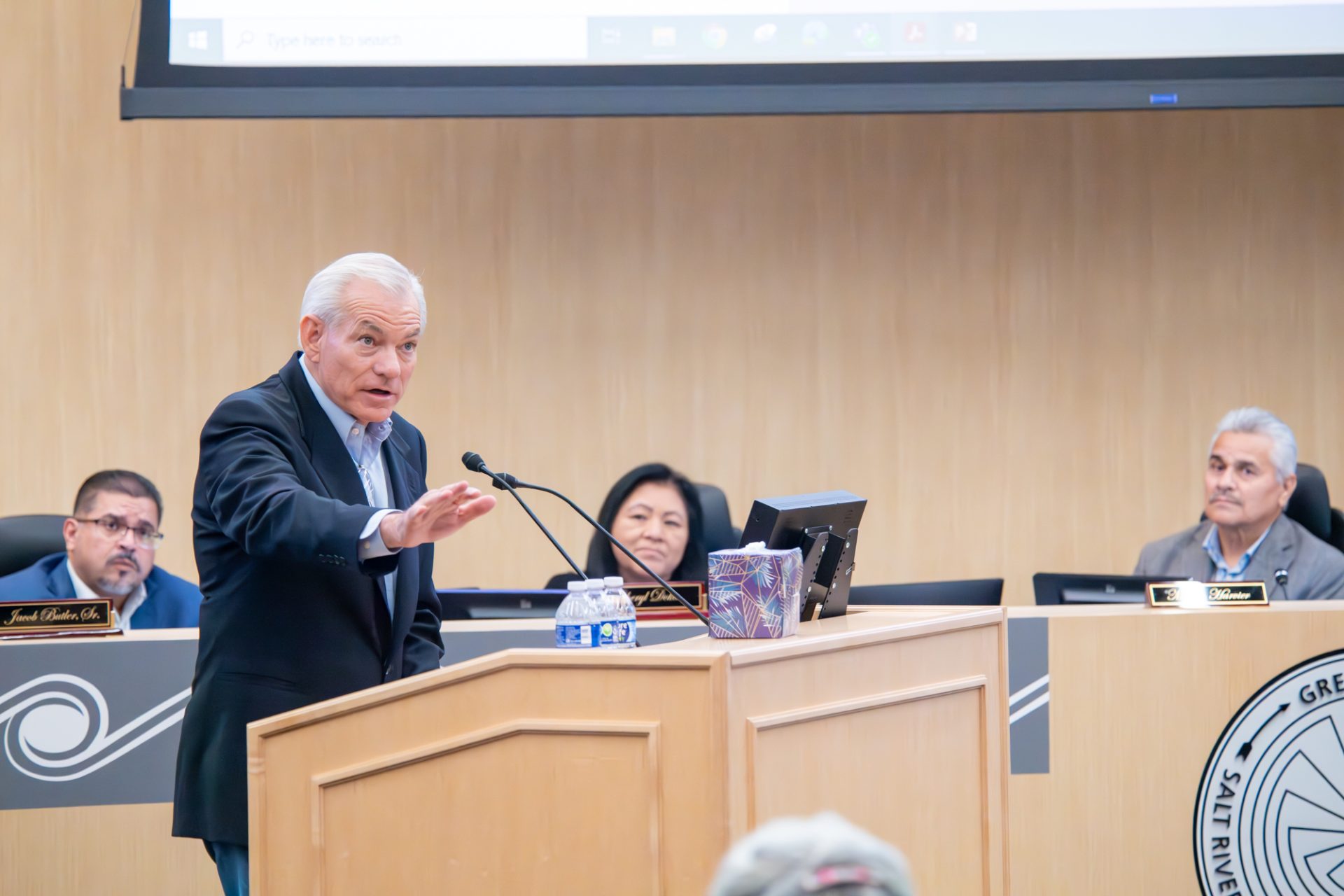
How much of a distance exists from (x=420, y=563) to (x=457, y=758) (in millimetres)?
602

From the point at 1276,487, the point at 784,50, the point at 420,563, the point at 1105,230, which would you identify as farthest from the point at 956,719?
the point at 1105,230

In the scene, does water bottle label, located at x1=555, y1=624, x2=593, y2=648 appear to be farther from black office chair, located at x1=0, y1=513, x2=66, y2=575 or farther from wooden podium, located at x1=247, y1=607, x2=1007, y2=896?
black office chair, located at x1=0, y1=513, x2=66, y2=575

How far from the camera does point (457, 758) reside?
165 centimetres

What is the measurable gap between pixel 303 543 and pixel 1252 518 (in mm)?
2900

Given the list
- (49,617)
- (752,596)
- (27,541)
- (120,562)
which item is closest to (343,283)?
(752,596)

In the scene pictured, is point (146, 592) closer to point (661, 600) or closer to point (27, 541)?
point (27, 541)

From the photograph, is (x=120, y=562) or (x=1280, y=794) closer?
(x=1280, y=794)

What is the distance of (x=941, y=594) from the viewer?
3.07 metres

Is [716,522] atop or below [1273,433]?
below

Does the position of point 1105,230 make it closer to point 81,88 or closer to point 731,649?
point 81,88

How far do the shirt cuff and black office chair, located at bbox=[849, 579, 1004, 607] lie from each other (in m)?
1.45

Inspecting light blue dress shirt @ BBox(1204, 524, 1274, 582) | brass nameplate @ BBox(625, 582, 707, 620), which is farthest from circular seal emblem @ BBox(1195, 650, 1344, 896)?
brass nameplate @ BBox(625, 582, 707, 620)

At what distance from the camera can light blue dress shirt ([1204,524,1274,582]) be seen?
3.89 metres

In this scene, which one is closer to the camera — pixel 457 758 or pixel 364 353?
pixel 457 758
